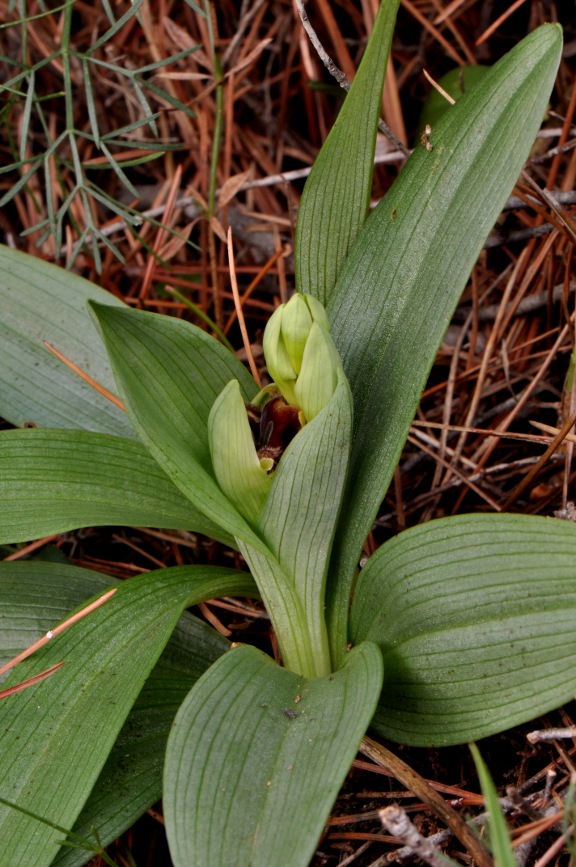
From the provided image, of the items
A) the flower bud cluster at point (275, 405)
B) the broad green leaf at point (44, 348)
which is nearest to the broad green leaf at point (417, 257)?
the flower bud cluster at point (275, 405)

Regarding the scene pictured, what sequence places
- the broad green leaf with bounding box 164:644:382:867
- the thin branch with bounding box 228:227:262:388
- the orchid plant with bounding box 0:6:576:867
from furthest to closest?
the thin branch with bounding box 228:227:262:388 → the orchid plant with bounding box 0:6:576:867 → the broad green leaf with bounding box 164:644:382:867

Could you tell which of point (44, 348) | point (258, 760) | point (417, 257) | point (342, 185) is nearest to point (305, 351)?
point (417, 257)

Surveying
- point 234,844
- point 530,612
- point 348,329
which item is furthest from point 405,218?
point 234,844

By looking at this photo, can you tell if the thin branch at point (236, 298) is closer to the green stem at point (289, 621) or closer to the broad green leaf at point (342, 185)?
the broad green leaf at point (342, 185)

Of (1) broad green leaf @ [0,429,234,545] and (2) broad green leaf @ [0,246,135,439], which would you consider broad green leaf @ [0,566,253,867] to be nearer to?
(1) broad green leaf @ [0,429,234,545]

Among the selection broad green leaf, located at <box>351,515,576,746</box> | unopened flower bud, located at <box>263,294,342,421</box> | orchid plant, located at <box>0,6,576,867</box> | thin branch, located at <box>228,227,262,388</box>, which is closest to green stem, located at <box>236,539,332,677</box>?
orchid plant, located at <box>0,6,576,867</box>

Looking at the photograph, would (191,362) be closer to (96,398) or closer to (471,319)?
(96,398)
